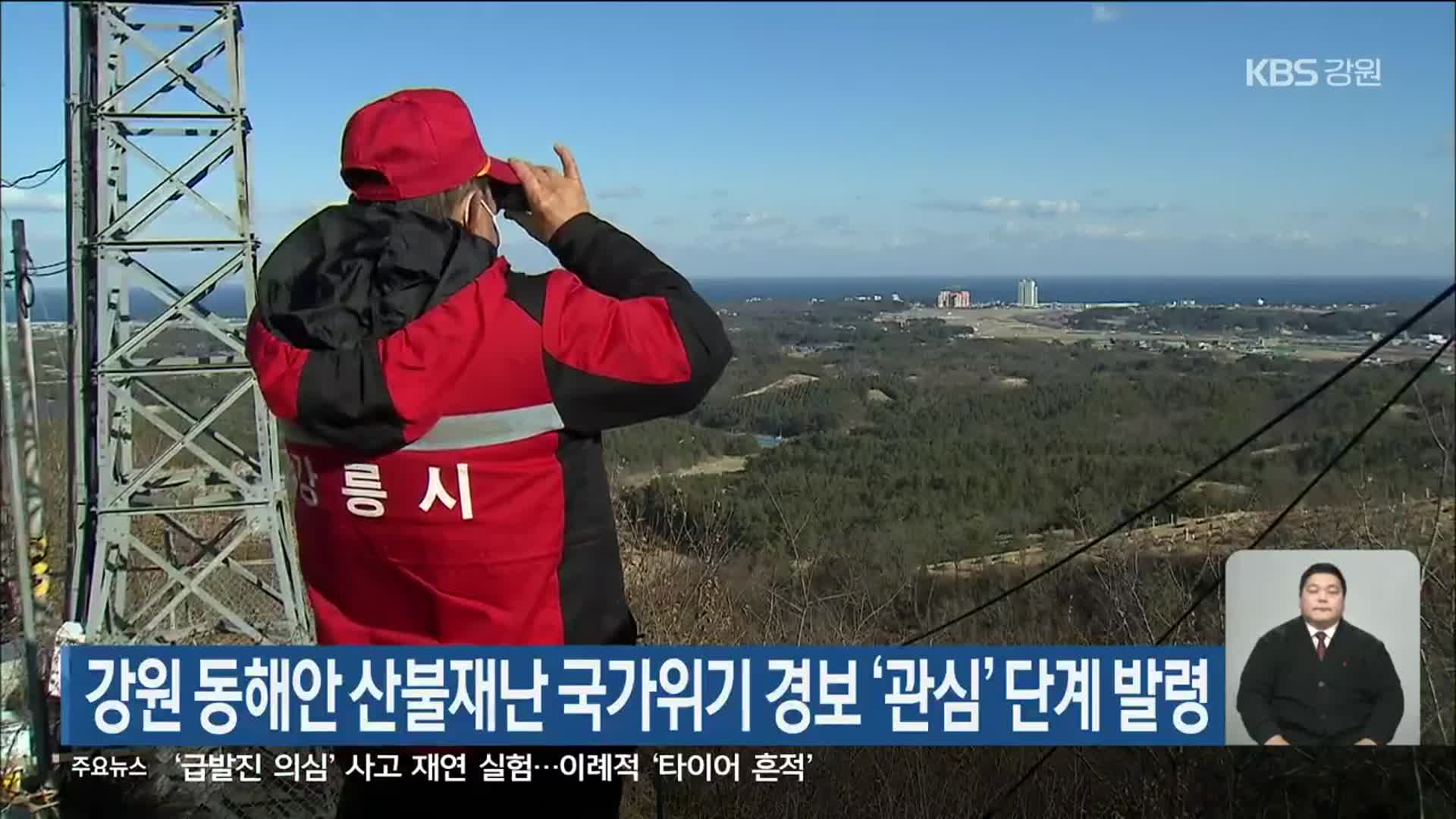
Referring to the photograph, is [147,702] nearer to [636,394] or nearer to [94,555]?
[636,394]

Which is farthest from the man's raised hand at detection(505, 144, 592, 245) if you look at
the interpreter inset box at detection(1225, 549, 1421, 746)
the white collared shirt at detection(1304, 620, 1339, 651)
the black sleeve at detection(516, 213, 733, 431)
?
the white collared shirt at detection(1304, 620, 1339, 651)

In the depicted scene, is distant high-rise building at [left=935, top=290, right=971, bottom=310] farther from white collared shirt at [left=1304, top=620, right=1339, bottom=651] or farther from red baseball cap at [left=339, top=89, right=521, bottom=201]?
red baseball cap at [left=339, top=89, right=521, bottom=201]

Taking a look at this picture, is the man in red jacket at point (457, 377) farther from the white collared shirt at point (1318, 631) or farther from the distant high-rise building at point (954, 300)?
the distant high-rise building at point (954, 300)

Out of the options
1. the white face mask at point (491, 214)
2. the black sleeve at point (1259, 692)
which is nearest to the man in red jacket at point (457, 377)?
the white face mask at point (491, 214)

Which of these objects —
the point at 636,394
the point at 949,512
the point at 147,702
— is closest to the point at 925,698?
the point at 636,394

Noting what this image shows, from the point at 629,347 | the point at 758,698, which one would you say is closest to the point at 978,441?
the point at 758,698

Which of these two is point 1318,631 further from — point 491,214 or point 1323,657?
point 491,214
